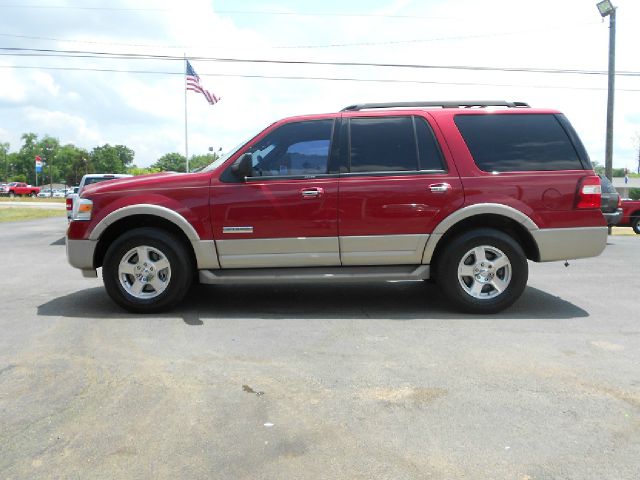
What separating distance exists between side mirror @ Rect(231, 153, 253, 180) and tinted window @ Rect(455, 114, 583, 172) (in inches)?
84.4

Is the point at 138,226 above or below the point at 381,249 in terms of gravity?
above

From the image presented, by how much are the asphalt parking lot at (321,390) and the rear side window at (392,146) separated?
1.49 meters

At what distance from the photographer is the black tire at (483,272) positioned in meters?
5.41

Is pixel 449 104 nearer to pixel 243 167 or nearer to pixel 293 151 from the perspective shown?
pixel 293 151

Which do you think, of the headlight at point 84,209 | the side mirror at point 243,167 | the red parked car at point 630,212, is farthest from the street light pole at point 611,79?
the headlight at point 84,209

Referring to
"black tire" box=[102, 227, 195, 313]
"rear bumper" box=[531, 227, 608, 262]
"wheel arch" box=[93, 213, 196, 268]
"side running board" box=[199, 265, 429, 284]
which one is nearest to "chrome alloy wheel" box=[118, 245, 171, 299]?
"black tire" box=[102, 227, 195, 313]

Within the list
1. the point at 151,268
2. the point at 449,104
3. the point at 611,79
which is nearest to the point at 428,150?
the point at 449,104

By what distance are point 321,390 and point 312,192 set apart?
7.63ft

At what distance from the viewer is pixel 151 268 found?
217 inches

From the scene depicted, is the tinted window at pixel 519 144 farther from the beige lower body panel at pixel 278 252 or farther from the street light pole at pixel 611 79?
the street light pole at pixel 611 79

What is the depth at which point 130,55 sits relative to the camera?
24.5 meters

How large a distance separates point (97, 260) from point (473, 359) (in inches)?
151

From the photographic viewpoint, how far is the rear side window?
18.1 ft

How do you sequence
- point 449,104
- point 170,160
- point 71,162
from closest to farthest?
1. point 449,104
2. point 71,162
3. point 170,160
